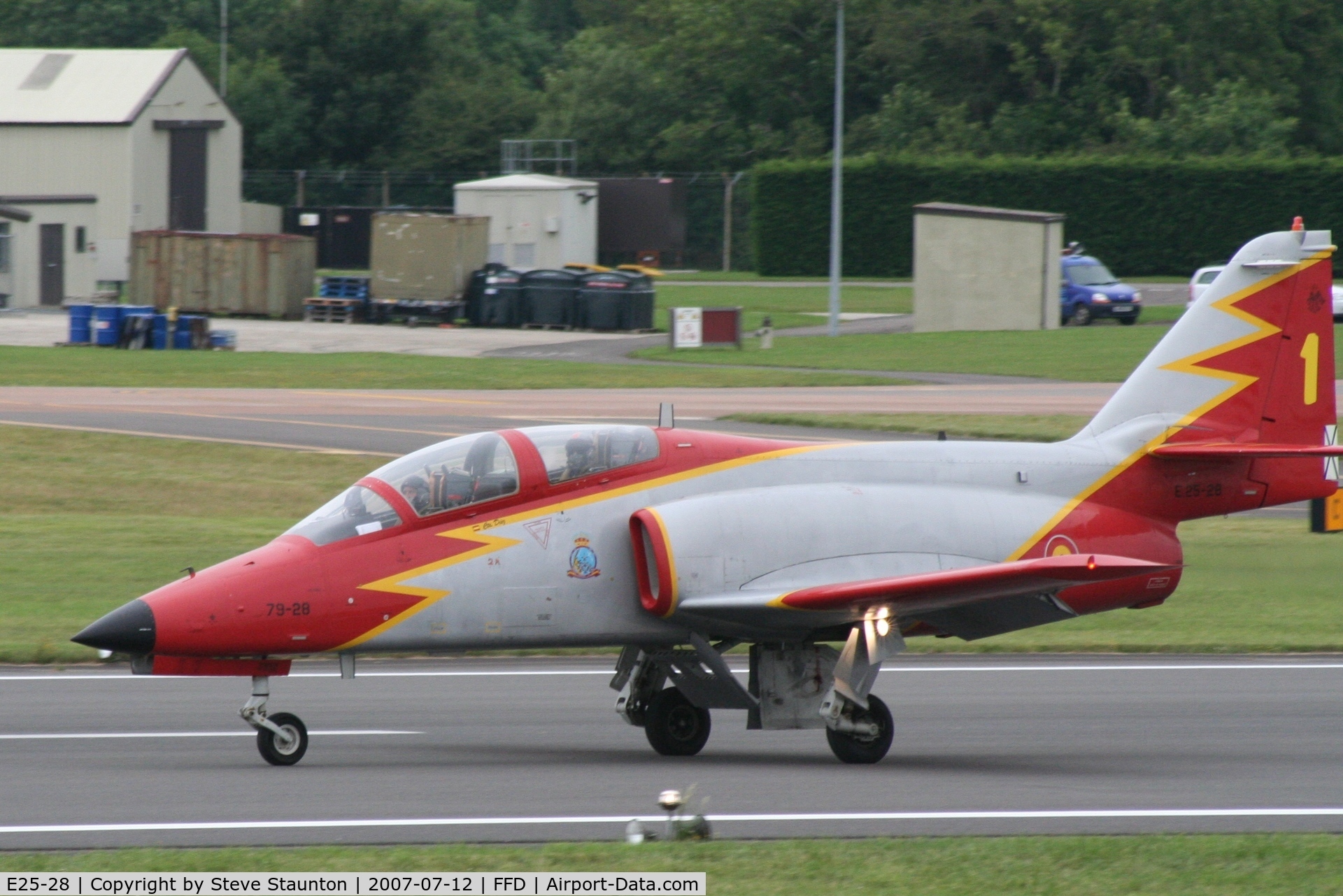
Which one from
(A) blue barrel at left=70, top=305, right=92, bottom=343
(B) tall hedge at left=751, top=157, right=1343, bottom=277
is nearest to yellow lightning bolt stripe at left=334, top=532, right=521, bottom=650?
(A) blue barrel at left=70, top=305, right=92, bottom=343

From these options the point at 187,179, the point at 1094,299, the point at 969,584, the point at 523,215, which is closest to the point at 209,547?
the point at 969,584

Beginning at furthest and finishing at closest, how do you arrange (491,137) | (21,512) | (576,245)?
(491,137)
(576,245)
(21,512)

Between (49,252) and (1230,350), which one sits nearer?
(1230,350)

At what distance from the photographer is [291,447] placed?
27.1 m

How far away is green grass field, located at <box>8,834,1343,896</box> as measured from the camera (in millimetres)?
7758

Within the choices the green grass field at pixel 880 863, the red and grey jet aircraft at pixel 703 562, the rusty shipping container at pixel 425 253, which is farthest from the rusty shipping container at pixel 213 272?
the green grass field at pixel 880 863

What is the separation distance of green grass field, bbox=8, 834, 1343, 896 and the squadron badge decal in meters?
2.87

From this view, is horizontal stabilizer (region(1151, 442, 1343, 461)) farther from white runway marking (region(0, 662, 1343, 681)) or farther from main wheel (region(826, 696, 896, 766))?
main wheel (region(826, 696, 896, 766))

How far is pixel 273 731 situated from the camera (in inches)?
418

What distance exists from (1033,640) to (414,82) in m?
73.9

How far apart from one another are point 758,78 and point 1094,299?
33759 mm

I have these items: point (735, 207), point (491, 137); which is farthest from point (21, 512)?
point (491, 137)

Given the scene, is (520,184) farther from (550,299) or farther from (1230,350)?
(1230,350)

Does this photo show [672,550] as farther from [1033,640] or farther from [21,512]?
[21,512]
